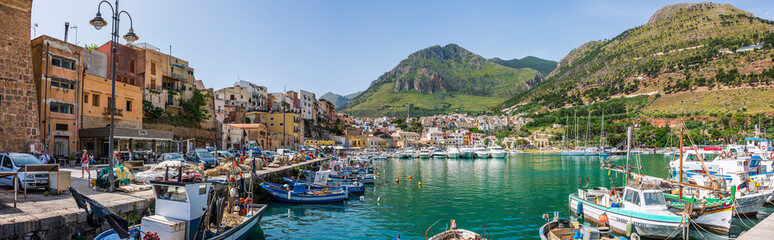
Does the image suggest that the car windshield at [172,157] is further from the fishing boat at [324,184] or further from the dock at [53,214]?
the dock at [53,214]

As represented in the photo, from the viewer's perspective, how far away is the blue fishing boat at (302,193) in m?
23.3

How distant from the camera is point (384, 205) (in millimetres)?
24516

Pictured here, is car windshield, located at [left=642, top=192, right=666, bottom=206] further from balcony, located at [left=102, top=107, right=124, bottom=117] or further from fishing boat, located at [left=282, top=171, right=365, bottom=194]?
balcony, located at [left=102, top=107, right=124, bottom=117]

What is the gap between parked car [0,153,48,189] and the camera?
12336 mm

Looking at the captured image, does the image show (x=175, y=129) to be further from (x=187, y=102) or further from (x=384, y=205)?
(x=384, y=205)

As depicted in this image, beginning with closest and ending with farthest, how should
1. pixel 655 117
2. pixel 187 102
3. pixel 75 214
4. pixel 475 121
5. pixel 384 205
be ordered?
pixel 75 214
pixel 384 205
pixel 187 102
pixel 655 117
pixel 475 121

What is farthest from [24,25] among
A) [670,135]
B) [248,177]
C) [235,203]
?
[670,135]

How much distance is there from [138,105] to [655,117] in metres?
133

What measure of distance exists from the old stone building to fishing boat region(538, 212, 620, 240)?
94.2ft

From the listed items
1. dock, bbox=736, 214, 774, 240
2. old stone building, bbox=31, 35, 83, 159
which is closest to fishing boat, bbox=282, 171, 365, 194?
old stone building, bbox=31, 35, 83, 159

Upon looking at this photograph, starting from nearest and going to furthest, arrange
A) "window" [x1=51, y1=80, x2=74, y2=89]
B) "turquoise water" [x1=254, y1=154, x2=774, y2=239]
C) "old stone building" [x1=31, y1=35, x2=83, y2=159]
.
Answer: "turquoise water" [x1=254, y1=154, x2=774, y2=239] → "old stone building" [x1=31, y1=35, x2=83, y2=159] → "window" [x1=51, y1=80, x2=74, y2=89]

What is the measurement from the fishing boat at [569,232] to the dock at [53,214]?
45.0 ft

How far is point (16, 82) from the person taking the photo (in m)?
21.6

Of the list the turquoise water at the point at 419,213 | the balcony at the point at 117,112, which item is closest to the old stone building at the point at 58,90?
the balcony at the point at 117,112
